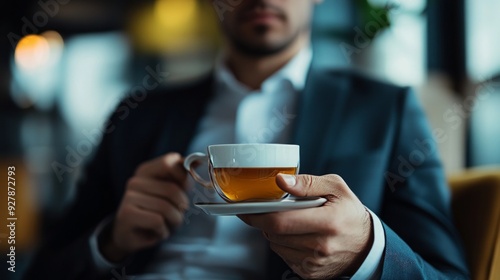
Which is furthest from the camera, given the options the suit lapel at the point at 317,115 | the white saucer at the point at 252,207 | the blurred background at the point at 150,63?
the blurred background at the point at 150,63

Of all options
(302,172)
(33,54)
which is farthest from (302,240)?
(33,54)

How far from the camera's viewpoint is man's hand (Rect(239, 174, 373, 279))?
0.48 m

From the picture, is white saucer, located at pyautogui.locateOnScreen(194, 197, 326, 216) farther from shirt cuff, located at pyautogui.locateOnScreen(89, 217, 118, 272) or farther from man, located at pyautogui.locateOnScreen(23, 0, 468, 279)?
shirt cuff, located at pyautogui.locateOnScreen(89, 217, 118, 272)

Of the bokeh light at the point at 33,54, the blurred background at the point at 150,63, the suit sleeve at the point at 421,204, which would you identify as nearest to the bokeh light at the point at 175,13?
the blurred background at the point at 150,63

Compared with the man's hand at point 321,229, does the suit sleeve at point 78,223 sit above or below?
below

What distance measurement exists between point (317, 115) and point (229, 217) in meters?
0.18

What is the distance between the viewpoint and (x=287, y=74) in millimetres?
837

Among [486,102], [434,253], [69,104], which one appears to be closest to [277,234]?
[434,253]

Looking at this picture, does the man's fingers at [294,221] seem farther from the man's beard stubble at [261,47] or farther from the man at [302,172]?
the man's beard stubble at [261,47]

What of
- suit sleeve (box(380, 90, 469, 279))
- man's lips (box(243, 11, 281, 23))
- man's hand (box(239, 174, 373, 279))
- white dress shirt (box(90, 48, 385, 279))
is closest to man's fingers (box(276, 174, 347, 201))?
man's hand (box(239, 174, 373, 279))

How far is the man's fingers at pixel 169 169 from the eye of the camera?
28.8 inches

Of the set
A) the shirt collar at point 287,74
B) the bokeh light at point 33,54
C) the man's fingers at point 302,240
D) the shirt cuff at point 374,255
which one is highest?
the shirt collar at point 287,74

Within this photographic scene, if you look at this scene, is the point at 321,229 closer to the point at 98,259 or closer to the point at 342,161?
the point at 342,161

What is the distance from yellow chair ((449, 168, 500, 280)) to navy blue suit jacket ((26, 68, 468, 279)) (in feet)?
0.08
